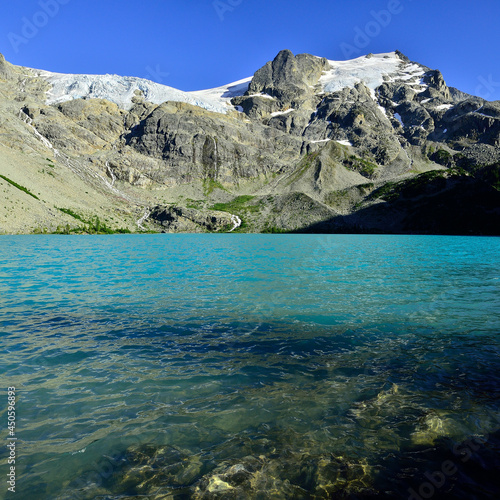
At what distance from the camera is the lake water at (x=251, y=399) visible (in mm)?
6203

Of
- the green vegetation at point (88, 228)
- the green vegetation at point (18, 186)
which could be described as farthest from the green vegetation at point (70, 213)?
the green vegetation at point (18, 186)

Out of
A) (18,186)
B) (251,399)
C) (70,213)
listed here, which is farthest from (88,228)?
(251,399)

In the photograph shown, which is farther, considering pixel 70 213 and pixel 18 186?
pixel 70 213

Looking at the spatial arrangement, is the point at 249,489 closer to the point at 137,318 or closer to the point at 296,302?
the point at 137,318

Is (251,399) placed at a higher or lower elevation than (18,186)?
lower

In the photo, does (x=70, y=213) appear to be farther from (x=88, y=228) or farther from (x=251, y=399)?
(x=251, y=399)

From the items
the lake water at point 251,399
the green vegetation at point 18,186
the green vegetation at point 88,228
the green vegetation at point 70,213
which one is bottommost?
the lake water at point 251,399

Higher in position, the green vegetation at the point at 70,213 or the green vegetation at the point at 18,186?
the green vegetation at the point at 18,186

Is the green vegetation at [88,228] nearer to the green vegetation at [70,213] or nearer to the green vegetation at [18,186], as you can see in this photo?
the green vegetation at [70,213]

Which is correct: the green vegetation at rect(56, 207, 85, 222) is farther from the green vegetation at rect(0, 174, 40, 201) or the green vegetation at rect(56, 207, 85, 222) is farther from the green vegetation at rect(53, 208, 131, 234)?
the green vegetation at rect(0, 174, 40, 201)

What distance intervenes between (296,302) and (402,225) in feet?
604

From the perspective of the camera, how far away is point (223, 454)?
22.4 feet

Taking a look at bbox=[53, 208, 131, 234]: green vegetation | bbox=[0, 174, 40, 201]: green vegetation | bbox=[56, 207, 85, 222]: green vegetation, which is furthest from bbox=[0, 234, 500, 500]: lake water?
bbox=[56, 207, 85, 222]: green vegetation

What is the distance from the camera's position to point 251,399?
905 cm
